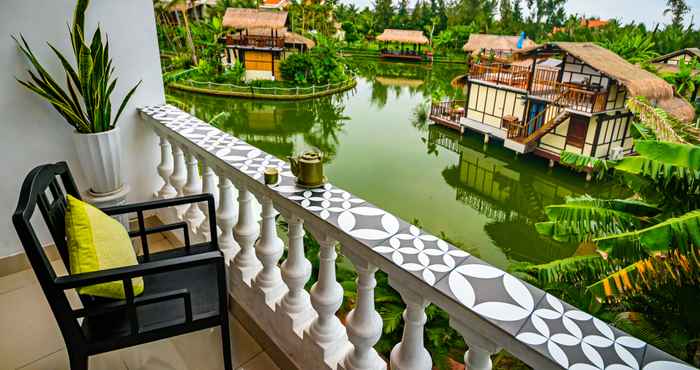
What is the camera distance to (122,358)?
1.57m

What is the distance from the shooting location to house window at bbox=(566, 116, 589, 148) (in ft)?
40.9

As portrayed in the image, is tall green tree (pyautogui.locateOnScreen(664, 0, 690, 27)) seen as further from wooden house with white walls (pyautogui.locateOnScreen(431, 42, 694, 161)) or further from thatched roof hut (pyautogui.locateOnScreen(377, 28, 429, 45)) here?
wooden house with white walls (pyautogui.locateOnScreen(431, 42, 694, 161))

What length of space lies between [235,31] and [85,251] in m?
23.3

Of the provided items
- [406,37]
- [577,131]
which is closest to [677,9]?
[406,37]

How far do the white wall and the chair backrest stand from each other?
1.02m

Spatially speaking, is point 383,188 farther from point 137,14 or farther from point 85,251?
point 85,251

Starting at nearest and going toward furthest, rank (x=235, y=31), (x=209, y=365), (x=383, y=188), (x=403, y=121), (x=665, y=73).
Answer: (x=209, y=365), (x=383, y=188), (x=665, y=73), (x=403, y=121), (x=235, y=31)

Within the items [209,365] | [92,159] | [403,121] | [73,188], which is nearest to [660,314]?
[209,365]

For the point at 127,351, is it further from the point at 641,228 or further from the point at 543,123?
the point at 543,123

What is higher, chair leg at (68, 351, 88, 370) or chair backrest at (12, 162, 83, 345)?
chair backrest at (12, 162, 83, 345)

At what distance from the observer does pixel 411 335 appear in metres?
0.95

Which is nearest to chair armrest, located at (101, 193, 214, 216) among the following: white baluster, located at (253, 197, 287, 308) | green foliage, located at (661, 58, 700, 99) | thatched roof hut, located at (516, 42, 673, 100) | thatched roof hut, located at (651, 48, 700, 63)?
white baluster, located at (253, 197, 287, 308)

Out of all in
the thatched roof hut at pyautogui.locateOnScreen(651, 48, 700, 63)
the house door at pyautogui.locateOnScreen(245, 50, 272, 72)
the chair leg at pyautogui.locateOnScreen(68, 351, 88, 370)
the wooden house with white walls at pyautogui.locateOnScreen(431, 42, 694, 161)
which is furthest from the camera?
the house door at pyautogui.locateOnScreen(245, 50, 272, 72)

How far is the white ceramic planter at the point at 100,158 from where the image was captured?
2.09m
